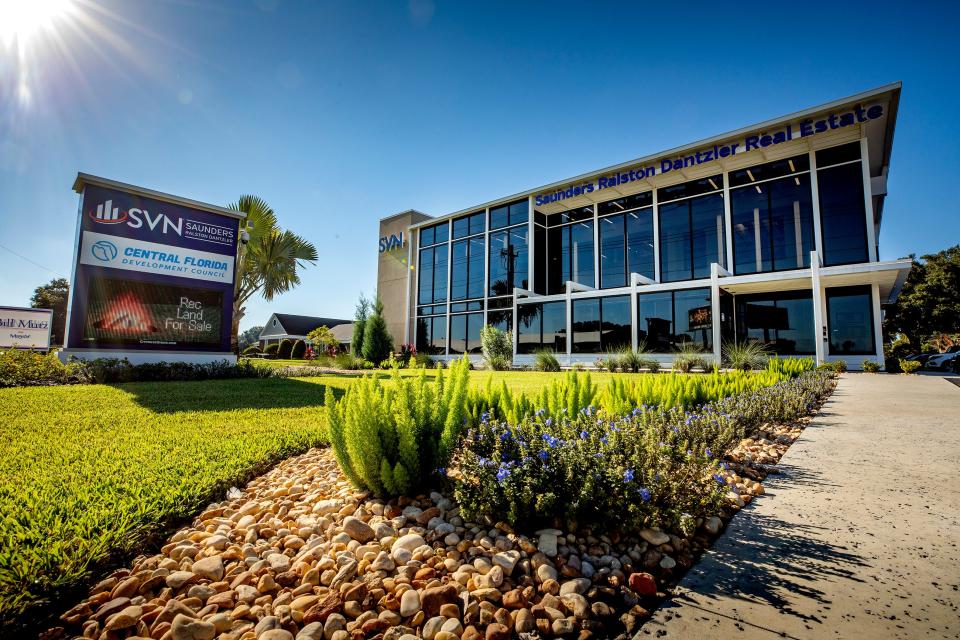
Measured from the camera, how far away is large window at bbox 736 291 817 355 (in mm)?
16406

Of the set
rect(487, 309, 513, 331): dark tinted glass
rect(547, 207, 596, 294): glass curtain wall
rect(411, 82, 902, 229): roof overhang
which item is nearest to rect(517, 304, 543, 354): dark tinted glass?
rect(487, 309, 513, 331): dark tinted glass

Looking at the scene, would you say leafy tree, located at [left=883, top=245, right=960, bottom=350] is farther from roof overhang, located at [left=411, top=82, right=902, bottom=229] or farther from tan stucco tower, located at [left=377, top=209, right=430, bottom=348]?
tan stucco tower, located at [left=377, top=209, right=430, bottom=348]

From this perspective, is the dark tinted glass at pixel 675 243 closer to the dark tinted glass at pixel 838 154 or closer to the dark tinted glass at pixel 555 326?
the dark tinted glass at pixel 838 154

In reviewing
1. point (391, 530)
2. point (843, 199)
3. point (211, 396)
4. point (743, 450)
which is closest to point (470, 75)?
point (211, 396)

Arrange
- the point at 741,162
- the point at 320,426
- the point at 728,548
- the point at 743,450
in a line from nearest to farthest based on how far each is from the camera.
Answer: the point at 728,548 < the point at 743,450 < the point at 320,426 < the point at 741,162

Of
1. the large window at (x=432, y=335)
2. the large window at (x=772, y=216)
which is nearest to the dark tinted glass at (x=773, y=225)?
the large window at (x=772, y=216)

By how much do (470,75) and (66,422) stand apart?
34.5ft

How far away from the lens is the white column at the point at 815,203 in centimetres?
1641

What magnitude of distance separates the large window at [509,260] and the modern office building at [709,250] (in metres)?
0.09

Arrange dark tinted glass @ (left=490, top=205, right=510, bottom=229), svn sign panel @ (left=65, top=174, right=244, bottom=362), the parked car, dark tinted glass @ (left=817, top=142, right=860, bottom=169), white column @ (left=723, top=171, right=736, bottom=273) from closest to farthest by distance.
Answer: svn sign panel @ (left=65, top=174, right=244, bottom=362), dark tinted glass @ (left=817, top=142, right=860, bottom=169), white column @ (left=723, top=171, right=736, bottom=273), the parked car, dark tinted glass @ (left=490, top=205, right=510, bottom=229)

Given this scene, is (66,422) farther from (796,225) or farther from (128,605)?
(796,225)

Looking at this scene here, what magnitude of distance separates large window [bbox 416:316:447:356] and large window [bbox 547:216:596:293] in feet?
26.3

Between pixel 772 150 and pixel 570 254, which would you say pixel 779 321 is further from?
pixel 570 254

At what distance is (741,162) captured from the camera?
1844cm
